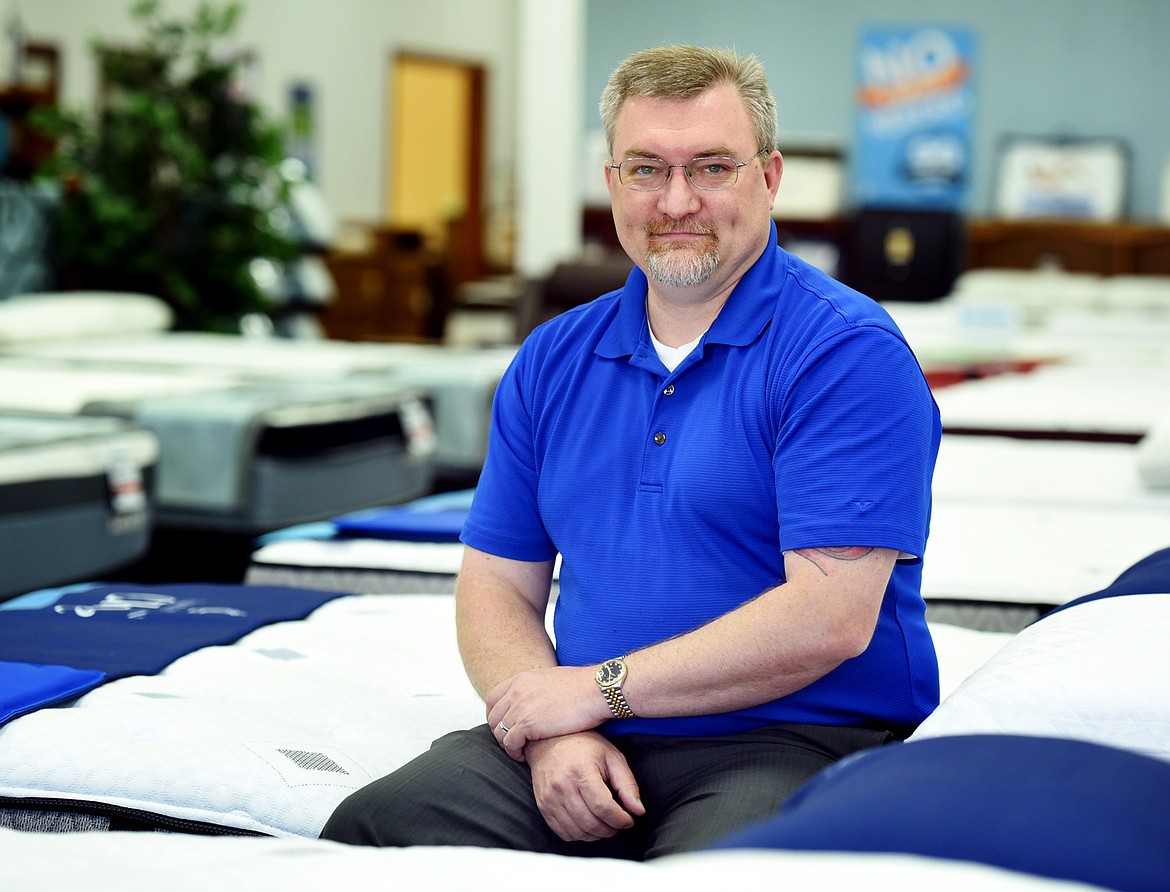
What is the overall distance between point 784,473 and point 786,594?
105 millimetres

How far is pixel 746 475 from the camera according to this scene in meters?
1.38

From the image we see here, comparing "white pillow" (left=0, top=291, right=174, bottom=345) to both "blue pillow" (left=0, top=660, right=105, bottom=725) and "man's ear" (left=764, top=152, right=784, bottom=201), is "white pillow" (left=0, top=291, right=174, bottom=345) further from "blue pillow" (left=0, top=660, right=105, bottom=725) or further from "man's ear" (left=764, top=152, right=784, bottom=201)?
"man's ear" (left=764, top=152, right=784, bottom=201)

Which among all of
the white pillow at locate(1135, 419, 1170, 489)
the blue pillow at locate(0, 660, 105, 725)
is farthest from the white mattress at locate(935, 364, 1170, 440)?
the blue pillow at locate(0, 660, 105, 725)

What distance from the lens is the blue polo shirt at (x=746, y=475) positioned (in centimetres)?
132

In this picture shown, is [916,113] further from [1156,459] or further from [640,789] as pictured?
[640,789]

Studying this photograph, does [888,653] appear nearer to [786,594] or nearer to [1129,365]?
[786,594]

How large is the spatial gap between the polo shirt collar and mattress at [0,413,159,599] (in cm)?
163

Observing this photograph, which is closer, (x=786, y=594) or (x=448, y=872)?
(x=448, y=872)

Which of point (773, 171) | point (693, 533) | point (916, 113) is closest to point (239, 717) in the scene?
point (693, 533)

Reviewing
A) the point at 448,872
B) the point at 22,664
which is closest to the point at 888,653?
the point at 448,872

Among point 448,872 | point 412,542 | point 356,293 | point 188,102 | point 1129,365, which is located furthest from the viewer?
point 356,293

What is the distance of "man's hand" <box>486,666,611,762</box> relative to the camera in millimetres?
1353

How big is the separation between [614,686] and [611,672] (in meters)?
0.01

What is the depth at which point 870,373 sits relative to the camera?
53.0 inches
